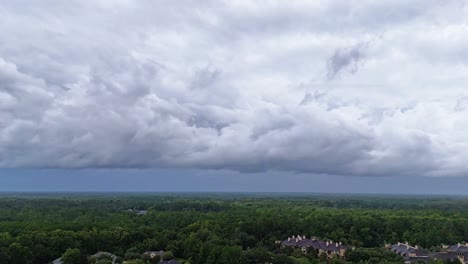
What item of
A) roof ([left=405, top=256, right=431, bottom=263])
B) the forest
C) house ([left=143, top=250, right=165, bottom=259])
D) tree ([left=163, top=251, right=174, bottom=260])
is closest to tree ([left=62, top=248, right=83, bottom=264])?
the forest

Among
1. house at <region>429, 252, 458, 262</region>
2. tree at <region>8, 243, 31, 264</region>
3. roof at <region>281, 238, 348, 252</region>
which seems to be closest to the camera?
tree at <region>8, 243, 31, 264</region>

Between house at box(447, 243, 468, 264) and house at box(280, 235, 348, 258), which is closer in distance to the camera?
house at box(447, 243, 468, 264)

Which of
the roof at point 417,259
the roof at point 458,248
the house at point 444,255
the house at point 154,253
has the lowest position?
the roof at point 417,259

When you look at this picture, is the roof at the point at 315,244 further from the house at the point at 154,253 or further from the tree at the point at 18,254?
the tree at the point at 18,254

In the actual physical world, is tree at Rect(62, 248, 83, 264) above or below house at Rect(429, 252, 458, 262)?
above

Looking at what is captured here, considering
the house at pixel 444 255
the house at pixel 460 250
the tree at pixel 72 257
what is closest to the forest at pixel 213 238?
the tree at pixel 72 257

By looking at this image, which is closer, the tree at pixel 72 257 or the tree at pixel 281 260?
the tree at pixel 72 257

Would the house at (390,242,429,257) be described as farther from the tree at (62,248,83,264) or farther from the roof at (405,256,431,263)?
the tree at (62,248,83,264)

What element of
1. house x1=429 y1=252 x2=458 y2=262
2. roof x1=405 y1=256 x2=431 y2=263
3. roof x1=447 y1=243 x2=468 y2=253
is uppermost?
roof x1=447 y1=243 x2=468 y2=253
